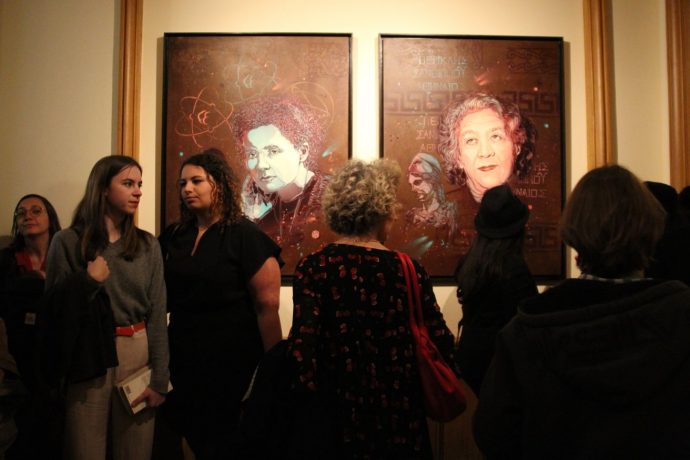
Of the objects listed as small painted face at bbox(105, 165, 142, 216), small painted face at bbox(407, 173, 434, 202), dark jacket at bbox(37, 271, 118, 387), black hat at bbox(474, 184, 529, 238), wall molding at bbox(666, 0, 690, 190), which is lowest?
dark jacket at bbox(37, 271, 118, 387)

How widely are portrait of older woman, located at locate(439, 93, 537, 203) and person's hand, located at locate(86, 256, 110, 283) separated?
178 cm

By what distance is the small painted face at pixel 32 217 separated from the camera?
258 cm

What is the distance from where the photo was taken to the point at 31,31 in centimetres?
280

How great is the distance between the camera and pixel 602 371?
1.00m

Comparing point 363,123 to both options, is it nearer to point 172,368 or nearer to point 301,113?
point 301,113

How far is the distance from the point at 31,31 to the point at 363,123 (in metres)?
1.97

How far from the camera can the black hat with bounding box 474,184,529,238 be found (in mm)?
2027

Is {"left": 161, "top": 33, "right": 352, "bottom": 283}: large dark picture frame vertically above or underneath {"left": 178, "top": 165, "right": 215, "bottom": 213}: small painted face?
above

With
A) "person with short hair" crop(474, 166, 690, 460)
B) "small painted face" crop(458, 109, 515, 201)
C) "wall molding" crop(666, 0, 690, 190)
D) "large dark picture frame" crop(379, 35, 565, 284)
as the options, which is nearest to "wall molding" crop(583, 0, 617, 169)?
"large dark picture frame" crop(379, 35, 565, 284)

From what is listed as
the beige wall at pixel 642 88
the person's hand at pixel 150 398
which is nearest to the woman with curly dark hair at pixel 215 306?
the person's hand at pixel 150 398

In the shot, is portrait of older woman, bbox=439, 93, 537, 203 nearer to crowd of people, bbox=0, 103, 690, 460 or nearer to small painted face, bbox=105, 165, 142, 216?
crowd of people, bbox=0, 103, 690, 460

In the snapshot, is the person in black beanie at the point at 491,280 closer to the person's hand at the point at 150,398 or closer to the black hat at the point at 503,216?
the black hat at the point at 503,216

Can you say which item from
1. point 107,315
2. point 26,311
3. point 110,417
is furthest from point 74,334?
point 26,311

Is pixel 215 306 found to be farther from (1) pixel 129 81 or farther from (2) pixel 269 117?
(1) pixel 129 81
